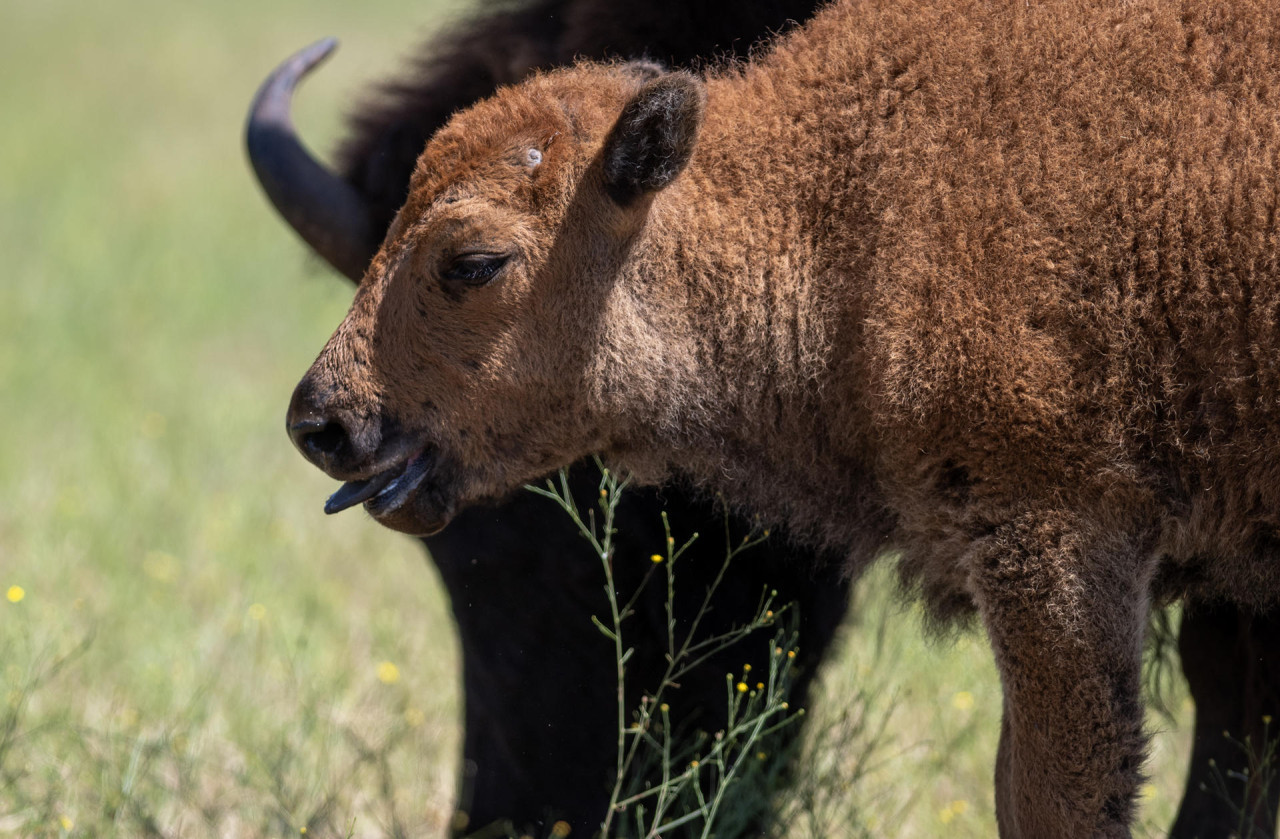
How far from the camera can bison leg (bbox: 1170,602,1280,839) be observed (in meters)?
4.12

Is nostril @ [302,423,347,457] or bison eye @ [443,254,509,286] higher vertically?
bison eye @ [443,254,509,286]

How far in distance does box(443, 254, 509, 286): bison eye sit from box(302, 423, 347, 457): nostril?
0.47 m

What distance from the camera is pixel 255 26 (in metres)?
27.1

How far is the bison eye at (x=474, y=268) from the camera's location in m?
3.43

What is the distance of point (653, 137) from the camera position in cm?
338

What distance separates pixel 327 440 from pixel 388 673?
2.24 m

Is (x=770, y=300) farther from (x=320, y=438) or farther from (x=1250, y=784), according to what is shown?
(x=1250, y=784)

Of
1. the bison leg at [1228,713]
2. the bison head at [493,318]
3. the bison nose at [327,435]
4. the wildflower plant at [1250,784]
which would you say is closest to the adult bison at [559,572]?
the bison head at [493,318]

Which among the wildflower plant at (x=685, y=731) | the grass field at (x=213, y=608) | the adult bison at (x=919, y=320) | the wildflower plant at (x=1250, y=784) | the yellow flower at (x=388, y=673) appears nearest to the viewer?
the adult bison at (x=919, y=320)

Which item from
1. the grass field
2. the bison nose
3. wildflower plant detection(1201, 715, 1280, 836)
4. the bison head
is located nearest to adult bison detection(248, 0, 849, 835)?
the grass field

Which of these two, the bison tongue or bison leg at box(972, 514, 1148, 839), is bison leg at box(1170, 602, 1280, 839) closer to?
bison leg at box(972, 514, 1148, 839)

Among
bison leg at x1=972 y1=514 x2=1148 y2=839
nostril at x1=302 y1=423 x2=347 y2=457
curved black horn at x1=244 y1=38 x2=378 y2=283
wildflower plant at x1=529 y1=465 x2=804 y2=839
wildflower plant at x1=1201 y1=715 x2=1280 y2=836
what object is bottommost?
wildflower plant at x1=1201 y1=715 x2=1280 y2=836

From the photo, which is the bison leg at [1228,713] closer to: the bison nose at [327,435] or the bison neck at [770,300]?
the bison neck at [770,300]

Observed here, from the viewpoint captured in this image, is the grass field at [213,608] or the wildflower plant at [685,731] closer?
the wildflower plant at [685,731]
